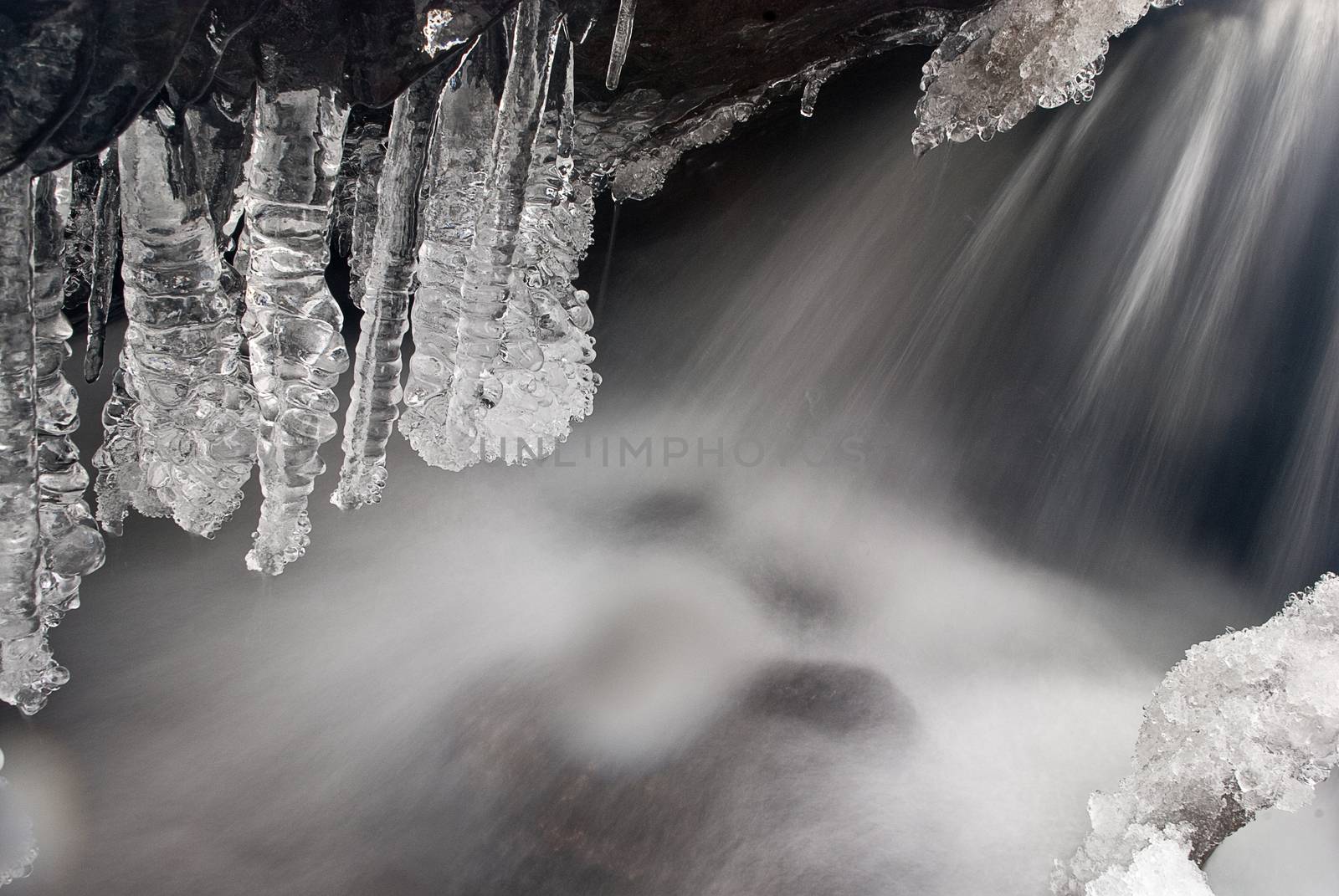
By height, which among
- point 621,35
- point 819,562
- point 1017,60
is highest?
point 1017,60

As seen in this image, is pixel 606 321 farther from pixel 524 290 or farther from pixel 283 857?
pixel 283 857

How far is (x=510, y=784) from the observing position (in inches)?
59.3

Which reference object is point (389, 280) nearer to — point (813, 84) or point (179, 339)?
point (179, 339)

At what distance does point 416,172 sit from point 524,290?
0.34 m

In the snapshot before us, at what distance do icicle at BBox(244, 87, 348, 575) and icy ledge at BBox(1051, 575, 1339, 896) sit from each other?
118cm

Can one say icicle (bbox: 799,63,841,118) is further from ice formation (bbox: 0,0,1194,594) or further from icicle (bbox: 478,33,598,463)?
icicle (bbox: 478,33,598,463)

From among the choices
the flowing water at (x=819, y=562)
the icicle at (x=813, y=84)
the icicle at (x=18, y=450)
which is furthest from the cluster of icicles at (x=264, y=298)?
the icicle at (x=813, y=84)

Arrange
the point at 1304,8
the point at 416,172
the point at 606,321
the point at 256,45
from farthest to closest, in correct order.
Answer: the point at 606,321, the point at 1304,8, the point at 416,172, the point at 256,45

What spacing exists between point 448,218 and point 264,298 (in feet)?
0.92

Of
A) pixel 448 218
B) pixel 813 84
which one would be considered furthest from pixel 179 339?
pixel 813 84

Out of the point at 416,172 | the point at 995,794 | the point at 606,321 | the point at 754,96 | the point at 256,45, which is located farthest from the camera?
the point at 606,321

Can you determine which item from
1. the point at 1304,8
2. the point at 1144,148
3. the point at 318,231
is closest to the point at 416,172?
the point at 318,231

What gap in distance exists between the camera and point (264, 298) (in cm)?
90

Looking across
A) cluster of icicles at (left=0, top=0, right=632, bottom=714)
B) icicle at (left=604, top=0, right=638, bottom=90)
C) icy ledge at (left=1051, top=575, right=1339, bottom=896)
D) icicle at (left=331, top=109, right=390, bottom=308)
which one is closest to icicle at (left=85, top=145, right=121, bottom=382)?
cluster of icicles at (left=0, top=0, right=632, bottom=714)
